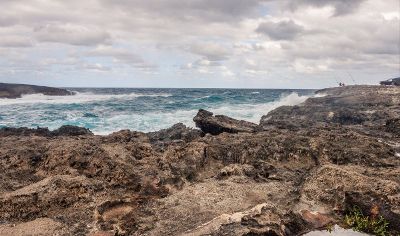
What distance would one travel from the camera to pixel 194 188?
265 inches

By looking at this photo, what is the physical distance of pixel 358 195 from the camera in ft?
19.8

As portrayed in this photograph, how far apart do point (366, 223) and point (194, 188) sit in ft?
8.75

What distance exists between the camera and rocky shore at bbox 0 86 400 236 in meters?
5.57

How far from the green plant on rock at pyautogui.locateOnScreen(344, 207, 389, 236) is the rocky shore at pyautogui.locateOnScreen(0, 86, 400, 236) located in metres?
A: 0.08

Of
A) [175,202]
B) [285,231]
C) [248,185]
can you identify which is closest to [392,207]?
[285,231]

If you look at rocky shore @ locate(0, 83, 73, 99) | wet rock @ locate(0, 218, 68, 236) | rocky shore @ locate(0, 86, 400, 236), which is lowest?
rocky shore @ locate(0, 83, 73, 99)

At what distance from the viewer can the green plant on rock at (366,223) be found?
5.70 metres

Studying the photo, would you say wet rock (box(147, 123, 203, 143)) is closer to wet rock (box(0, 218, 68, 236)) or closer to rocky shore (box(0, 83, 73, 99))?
wet rock (box(0, 218, 68, 236))

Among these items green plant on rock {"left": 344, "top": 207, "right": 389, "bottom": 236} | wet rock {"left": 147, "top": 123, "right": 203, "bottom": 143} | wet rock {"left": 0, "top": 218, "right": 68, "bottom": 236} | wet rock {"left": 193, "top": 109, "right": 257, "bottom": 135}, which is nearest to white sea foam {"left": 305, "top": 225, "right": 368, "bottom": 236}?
green plant on rock {"left": 344, "top": 207, "right": 389, "bottom": 236}

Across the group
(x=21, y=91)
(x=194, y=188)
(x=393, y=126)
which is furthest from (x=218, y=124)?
(x=21, y=91)

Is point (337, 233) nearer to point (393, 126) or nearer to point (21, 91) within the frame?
point (393, 126)

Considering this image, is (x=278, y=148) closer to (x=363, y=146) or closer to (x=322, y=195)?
(x=363, y=146)

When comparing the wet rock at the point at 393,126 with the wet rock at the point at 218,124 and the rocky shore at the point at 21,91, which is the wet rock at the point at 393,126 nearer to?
the wet rock at the point at 218,124

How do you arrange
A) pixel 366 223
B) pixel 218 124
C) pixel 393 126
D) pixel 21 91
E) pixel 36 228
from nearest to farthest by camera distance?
pixel 36 228 < pixel 366 223 < pixel 393 126 < pixel 218 124 < pixel 21 91
